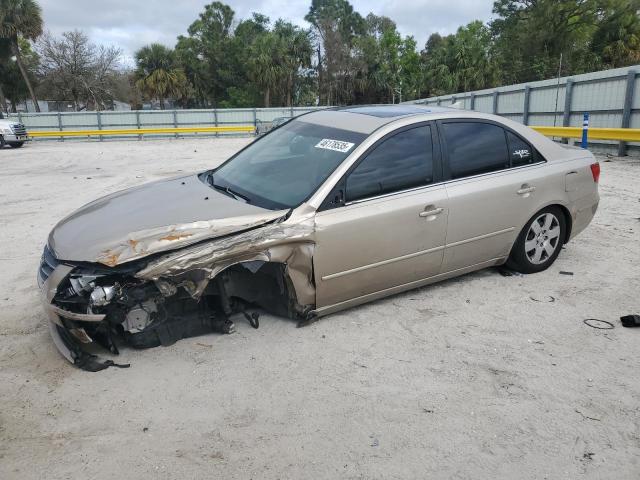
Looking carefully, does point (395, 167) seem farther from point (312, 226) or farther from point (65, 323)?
point (65, 323)

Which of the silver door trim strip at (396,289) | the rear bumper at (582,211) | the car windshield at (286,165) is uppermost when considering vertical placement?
the car windshield at (286,165)

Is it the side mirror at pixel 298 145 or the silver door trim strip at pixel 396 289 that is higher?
the side mirror at pixel 298 145

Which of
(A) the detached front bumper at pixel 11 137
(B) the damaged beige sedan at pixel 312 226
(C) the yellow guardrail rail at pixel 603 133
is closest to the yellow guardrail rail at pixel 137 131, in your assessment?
(A) the detached front bumper at pixel 11 137

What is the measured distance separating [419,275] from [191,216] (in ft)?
6.08

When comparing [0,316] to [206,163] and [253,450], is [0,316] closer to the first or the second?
[253,450]

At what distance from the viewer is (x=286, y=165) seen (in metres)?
4.00

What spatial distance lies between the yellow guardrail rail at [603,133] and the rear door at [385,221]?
10.9m

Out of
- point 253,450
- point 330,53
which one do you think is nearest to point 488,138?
point 253,450

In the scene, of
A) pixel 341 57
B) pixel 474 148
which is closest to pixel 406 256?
pixel 474 148

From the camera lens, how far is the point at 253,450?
2.46 metres

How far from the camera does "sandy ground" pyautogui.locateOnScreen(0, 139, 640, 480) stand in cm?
238

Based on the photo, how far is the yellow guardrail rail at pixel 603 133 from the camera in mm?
12304

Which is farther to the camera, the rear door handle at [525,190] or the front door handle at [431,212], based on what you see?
the rear door handle at [525,190]

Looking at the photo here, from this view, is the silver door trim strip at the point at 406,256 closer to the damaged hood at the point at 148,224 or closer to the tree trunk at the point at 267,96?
the damaged hood at the point at 148,224
